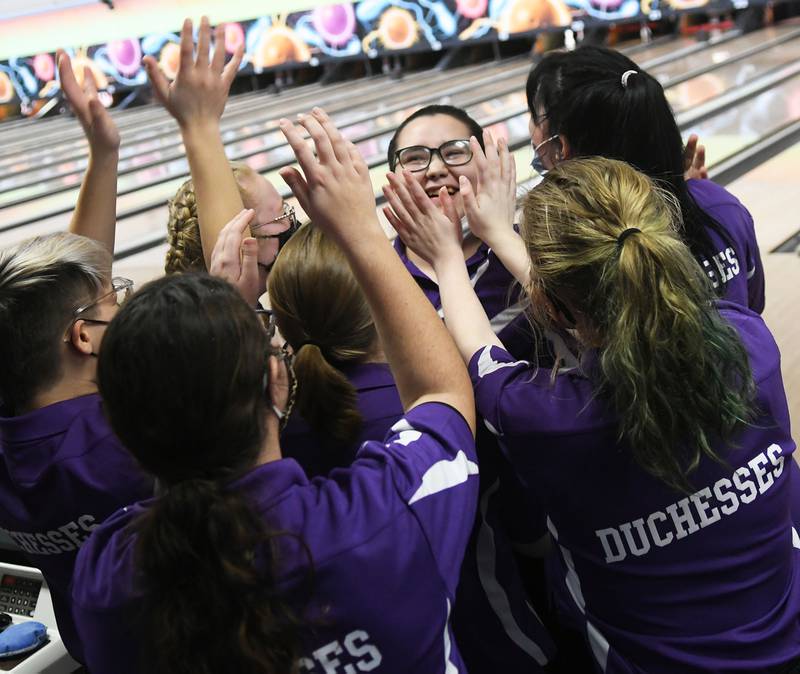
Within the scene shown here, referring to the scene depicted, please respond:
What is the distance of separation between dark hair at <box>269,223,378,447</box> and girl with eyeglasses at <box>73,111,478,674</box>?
1.00 ft

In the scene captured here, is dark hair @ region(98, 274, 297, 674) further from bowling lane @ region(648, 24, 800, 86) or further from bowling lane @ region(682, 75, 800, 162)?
bowling lane @ region(648, 24, 800, 86)

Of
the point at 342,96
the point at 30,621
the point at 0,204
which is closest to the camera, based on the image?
the point at 30,621

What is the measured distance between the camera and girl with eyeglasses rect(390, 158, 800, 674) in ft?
3.24

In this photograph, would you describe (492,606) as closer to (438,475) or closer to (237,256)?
(438,475)

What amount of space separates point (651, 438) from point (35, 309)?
0.80 m

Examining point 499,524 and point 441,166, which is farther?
point 441,166

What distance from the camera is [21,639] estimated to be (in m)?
1.58

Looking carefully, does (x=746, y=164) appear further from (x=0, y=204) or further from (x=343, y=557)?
(x=0, y=204)

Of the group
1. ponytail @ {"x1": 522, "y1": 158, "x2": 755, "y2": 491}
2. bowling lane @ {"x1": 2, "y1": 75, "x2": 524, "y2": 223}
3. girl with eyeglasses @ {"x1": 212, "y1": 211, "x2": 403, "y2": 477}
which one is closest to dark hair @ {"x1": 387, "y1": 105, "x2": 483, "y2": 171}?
girl with eyeglasses @ {"x1": 212, "y1": 211, "x2": 403, "y2": 477}

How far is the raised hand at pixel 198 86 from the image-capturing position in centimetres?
151

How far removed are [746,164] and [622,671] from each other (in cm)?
388

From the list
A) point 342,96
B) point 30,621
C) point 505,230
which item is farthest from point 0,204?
point 505,230

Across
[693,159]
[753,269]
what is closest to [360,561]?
[753,269]

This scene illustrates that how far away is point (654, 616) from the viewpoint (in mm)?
1065
